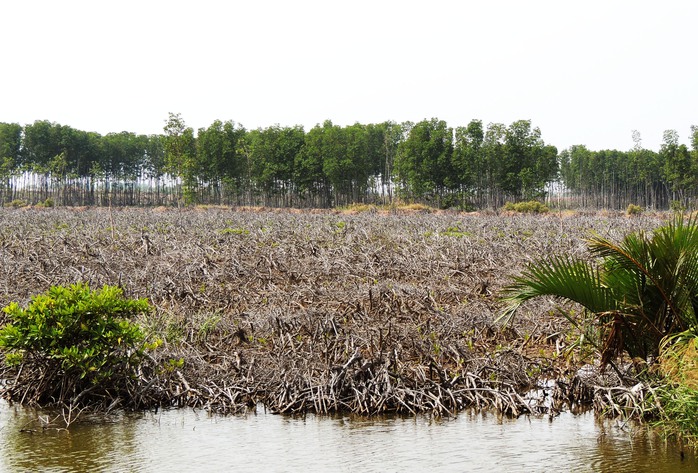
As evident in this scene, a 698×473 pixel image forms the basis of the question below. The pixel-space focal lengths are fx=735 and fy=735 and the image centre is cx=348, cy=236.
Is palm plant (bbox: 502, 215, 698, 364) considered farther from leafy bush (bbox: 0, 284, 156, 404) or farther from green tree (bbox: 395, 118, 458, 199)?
green tree (bbox: 395, 118, 458, 199)

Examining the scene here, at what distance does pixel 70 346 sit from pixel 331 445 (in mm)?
4437

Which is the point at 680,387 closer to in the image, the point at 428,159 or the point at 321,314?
the point at 321,314

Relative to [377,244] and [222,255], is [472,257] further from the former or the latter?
[222,255]

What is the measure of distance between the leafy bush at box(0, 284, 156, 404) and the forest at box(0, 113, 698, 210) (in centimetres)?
7106

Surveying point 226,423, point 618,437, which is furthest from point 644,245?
point 226,423

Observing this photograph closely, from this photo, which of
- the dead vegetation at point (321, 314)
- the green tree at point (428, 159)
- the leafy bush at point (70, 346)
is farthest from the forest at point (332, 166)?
the leafy bush at point (70, 346)

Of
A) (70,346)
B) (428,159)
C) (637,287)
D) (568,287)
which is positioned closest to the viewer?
(568,287)

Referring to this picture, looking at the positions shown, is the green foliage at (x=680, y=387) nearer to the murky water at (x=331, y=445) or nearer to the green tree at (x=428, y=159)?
the murky water at (x=331, y=445)

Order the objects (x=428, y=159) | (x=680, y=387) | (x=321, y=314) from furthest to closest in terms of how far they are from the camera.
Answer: (x=428, y=159), (x=321, y=314), (x=680, y=387)

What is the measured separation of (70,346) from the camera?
1100 centimetres

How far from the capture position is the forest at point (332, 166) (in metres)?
96.3

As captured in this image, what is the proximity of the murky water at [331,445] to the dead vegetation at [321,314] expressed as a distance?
58 cm

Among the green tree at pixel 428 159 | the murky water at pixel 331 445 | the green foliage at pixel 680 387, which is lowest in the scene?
the murky water at pixel 331 445

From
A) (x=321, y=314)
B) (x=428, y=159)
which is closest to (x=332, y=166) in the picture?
(x=428, y=159)
